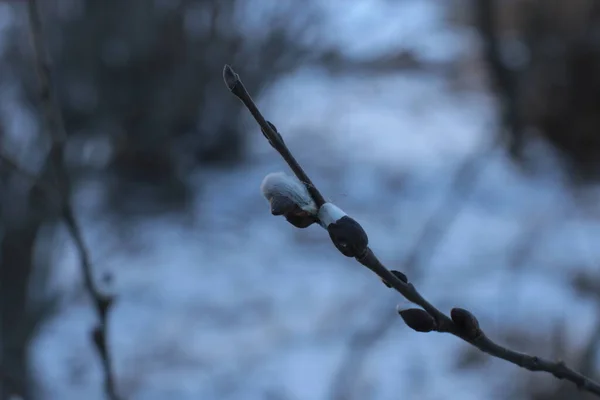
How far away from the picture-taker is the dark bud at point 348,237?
0.48m

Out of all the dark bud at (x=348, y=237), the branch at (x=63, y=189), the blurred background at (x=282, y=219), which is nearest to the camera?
the dark bud at (x=348, y=237)

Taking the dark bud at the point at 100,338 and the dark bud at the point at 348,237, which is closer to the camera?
the dark bud at the point at 348,237

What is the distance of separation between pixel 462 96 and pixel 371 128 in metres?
1.67

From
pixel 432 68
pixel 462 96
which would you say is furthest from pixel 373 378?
pixel 432 68

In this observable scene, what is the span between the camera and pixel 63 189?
2.99 ft

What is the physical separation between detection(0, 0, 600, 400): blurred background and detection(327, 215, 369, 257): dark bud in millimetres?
774

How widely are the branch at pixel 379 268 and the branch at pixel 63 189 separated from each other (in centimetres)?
39

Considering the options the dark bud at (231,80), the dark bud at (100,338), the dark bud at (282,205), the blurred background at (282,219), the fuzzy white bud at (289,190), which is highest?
the blurred background at (282,219)

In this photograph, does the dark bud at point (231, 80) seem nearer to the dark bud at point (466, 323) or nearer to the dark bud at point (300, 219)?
the dark bud at point (300, 219)

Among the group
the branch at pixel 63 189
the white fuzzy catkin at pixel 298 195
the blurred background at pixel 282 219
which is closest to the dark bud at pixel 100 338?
the branch at pixel 63 189

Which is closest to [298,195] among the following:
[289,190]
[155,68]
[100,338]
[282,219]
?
[289,190]

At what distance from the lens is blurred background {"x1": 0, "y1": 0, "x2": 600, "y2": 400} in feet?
9.06

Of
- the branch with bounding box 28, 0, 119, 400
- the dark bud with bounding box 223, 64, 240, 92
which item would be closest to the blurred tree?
the branch with bounding box 28, 0, 119, 400

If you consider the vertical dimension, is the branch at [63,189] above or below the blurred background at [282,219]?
below
